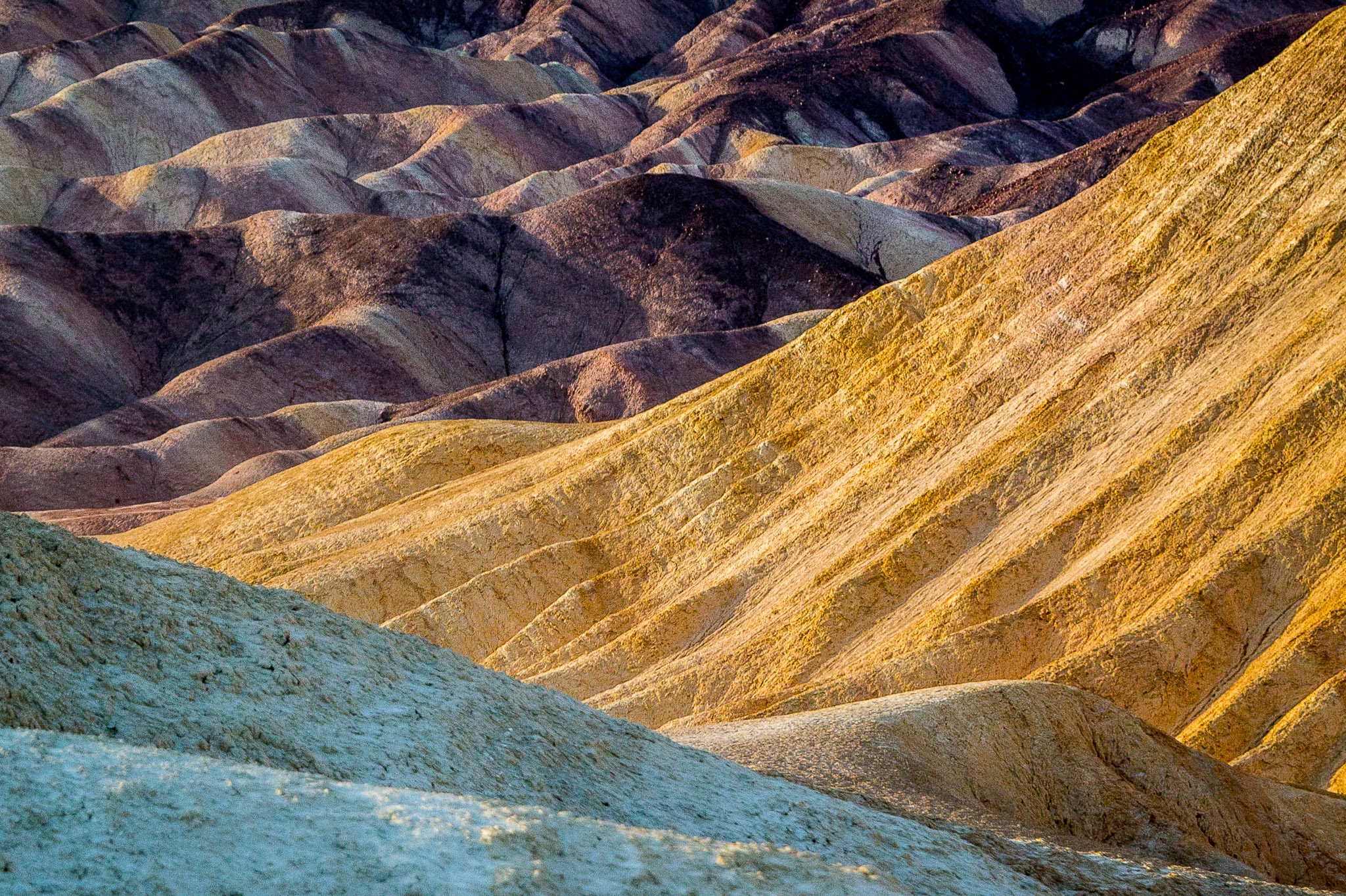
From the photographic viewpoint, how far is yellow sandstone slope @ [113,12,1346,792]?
16.6 metres

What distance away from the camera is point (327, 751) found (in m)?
8.05

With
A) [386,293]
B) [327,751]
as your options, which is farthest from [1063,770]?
[386,293]

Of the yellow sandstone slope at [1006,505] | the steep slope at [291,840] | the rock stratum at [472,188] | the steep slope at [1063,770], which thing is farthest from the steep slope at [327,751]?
the rock stratum at [472,188]

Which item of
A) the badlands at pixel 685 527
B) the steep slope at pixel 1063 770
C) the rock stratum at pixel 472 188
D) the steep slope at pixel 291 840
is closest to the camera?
the steep slope at pixel 291 840

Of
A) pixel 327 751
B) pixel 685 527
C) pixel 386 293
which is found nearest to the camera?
pixel 327 751

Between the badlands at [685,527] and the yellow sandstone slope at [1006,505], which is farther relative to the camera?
the yellow sandstone slope at [1006,505]

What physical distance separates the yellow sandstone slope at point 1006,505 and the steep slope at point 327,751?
774 cm

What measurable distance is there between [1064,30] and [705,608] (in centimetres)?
8790

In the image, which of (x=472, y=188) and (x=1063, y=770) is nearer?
(x=1063, y=770)

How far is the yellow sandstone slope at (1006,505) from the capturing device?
16.6 meters

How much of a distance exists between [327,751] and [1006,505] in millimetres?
14432

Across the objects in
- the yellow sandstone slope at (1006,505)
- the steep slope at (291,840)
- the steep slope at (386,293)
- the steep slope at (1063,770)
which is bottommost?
the steep slope at (1063,770)

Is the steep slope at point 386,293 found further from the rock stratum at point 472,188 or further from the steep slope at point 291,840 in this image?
the steep slope at point 291,840

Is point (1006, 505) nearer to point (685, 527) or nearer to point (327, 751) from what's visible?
point (685, 527)
